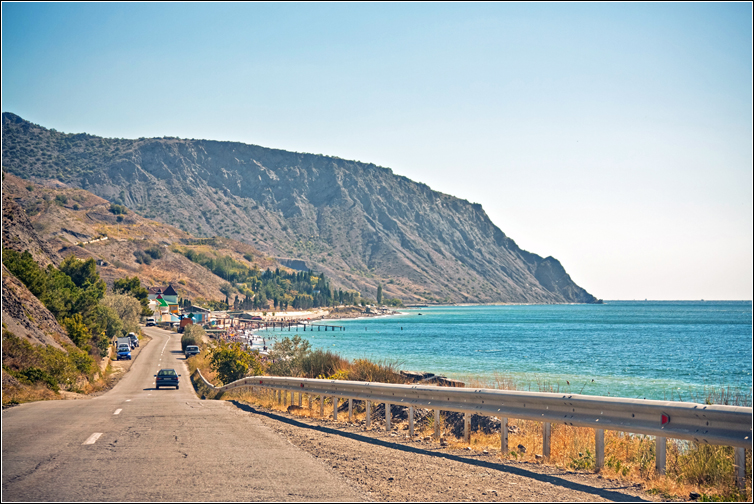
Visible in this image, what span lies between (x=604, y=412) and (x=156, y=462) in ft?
20.5

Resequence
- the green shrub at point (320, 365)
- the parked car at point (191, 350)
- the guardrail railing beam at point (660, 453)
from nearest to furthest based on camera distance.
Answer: the guardrail railing beam at point (660, 453) < the green shrub at point (320, 365) < the parked car at point (191, 350)

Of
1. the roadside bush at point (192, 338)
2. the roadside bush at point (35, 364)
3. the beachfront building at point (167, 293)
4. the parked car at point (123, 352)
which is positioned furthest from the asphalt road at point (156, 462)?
the beachfront building at point (167, 293)

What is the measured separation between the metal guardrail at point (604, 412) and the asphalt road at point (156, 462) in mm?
2875

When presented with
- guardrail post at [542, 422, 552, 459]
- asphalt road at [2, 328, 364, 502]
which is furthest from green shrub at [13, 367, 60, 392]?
guardrail post at [542, 422, 552, 459]

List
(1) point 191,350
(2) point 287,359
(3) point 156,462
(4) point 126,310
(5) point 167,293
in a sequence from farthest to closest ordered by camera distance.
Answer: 1. (5) point 167,293
2. (4) point 126,310
3. (1) point 191,350
4. (2) point 287,359
5. (3) point 156,462

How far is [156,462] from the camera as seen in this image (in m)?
8.24

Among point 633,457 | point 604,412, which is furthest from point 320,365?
point 604,412

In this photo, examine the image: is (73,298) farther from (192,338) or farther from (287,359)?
(287,359)

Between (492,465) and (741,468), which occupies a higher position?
(741,468)

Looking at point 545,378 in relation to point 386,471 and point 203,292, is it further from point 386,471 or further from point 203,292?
point 203,292

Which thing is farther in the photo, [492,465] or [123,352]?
[123,352]

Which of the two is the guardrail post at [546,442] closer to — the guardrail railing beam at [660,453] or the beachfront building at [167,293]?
the guardrail railing beam at [660,453]

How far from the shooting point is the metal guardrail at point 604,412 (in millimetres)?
7129

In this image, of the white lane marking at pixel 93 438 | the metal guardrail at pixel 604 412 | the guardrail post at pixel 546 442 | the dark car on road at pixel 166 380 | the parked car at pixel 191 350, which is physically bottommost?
the parked car at pixel 191 350
